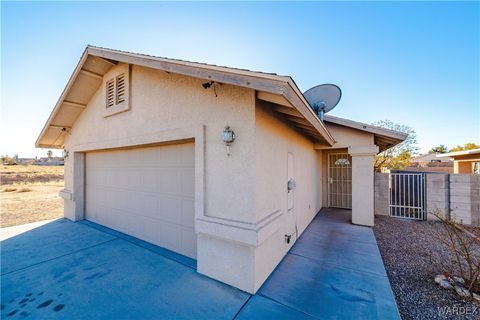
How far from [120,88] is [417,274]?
8.65 metres

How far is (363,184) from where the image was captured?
23.3ft

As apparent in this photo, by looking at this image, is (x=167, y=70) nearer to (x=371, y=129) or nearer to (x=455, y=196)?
(x=371, y=129)

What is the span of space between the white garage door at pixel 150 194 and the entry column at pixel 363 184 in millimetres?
6074

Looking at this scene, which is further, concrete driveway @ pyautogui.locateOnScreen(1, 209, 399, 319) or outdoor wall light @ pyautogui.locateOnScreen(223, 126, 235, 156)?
outdoor wall light @ pyautogui.locateOnScreen(223, 126, 235, 156)

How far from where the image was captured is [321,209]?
9859 millimetres

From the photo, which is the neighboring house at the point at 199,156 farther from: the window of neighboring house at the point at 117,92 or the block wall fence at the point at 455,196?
the block wall fence at the point at 455,196

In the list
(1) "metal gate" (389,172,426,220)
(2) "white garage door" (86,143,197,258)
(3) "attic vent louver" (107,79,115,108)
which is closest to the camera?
(2) "white garage door" (86,143,197,258)

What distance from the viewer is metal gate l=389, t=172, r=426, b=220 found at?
26.6ft

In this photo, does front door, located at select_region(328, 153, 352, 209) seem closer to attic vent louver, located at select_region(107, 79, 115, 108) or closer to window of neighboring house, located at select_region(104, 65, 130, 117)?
window of neighboring house, located at select_region(104, 65, 130, 117)

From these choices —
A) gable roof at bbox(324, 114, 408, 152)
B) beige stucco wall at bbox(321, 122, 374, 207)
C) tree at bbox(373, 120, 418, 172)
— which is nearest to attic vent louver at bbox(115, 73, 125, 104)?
gable roof at bbox(324, 114, 408, 152)

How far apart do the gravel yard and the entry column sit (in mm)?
577

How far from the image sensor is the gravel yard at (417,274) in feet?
9.37

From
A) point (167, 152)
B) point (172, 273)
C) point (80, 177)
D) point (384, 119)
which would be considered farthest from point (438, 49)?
point (80, 177)

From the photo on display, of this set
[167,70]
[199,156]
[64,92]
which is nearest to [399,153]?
[199,156]
